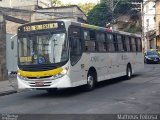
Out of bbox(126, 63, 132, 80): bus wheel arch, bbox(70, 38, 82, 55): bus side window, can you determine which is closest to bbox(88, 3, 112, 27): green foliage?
bbox(126, 63, 132, 80): bus wheel arch

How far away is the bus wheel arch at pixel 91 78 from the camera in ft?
55.0

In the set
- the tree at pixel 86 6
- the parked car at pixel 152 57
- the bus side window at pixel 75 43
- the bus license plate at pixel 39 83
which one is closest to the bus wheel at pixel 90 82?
the bus side window at pixel 75 43

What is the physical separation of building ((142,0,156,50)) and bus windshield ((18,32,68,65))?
178ft

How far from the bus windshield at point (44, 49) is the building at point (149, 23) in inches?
2138

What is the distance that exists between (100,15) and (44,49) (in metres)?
65.4

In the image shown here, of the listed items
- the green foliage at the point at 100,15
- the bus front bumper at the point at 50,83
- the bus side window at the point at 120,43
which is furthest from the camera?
the green foliage at the point at 100,15

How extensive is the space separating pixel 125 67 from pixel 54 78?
27.5 ft

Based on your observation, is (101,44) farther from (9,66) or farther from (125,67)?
(9,66)

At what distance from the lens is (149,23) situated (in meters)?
72.2

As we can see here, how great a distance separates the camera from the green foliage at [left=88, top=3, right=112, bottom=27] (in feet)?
261

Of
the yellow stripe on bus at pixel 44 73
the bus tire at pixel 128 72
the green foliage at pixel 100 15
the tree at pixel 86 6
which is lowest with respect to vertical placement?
the bus tire at pixel 128 72

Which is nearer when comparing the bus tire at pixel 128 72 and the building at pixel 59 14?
the bus tire at pixel 128 72

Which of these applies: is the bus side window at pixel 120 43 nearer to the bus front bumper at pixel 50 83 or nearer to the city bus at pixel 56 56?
the city bus at pixel 56 56

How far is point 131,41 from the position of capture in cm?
2383
